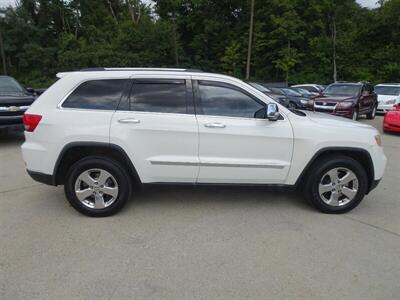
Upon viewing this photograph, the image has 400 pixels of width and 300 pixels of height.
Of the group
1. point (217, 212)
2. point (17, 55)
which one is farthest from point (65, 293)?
point (17, 55)

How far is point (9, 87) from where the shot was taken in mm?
9688

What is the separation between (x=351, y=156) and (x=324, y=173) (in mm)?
481

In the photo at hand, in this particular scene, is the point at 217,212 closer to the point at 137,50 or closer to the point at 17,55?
the point at 137,50

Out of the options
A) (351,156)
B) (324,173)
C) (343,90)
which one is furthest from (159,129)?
(343,90)

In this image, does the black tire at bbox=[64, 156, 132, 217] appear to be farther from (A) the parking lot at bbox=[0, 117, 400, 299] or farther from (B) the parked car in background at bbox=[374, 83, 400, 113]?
(B) the parked car in background at bbox=[374, 83, 400, 113]

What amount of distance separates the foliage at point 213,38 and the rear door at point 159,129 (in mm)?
35793

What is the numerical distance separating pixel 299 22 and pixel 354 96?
2737 cm

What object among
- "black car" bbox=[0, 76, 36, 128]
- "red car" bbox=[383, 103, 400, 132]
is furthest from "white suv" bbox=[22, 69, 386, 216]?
"red car" bbox=[383, 103, 400, 132]

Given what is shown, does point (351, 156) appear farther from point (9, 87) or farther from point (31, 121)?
point (9, 87)

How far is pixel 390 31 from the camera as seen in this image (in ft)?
120

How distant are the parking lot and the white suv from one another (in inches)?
17.3

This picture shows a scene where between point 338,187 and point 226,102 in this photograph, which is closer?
point 226,102

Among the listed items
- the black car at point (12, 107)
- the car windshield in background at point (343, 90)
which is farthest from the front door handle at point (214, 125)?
the car windshield in background at point (343, 90)

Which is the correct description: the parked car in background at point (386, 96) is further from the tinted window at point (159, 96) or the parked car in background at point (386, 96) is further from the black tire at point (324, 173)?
the tinted window at point (159, 96)
